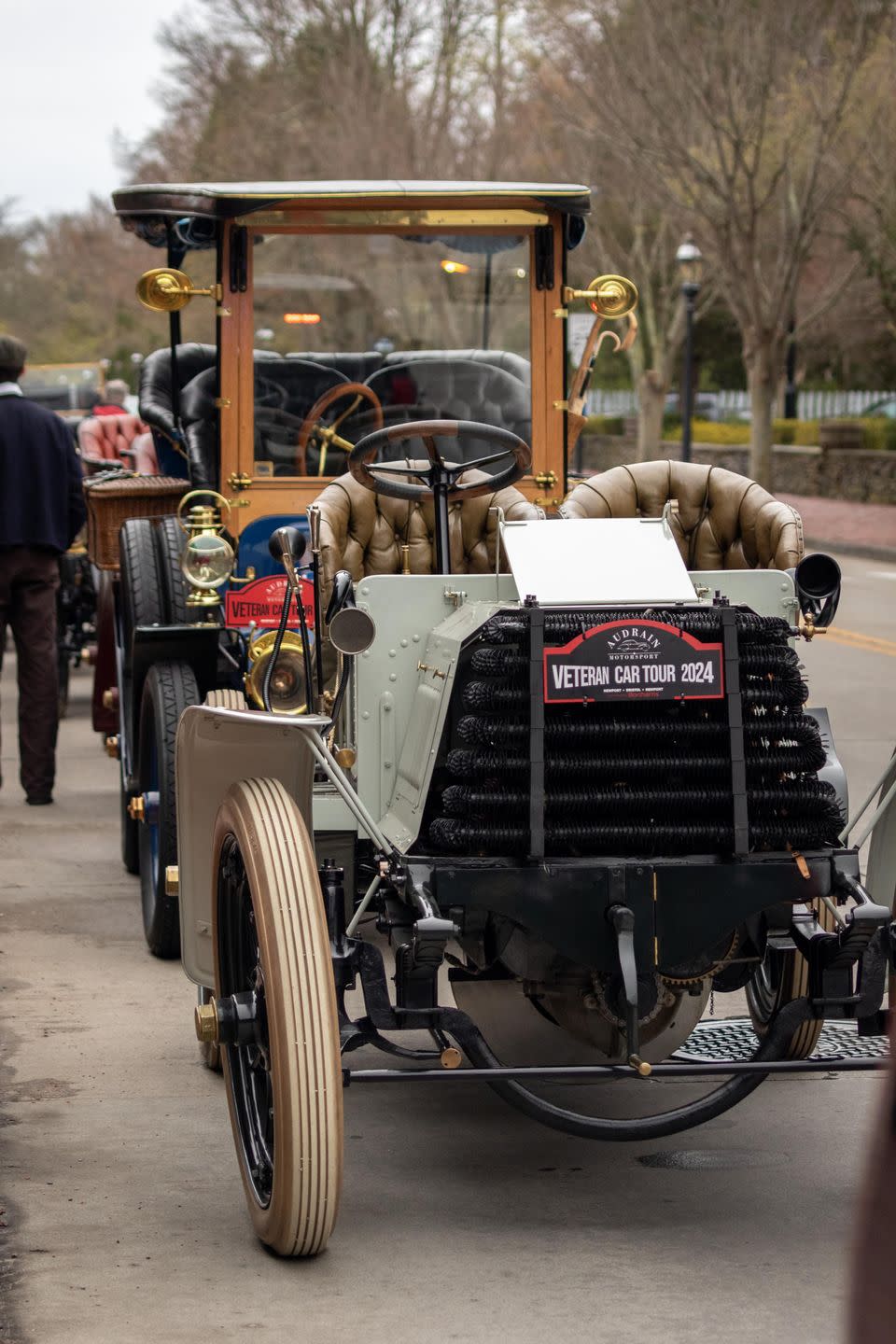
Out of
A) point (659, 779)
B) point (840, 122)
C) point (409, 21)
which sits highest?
point (409, 21)

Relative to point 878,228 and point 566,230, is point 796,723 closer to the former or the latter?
point 566,230

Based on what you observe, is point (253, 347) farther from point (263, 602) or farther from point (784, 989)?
point (784, 989)

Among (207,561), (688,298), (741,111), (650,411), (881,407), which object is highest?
(741,111)

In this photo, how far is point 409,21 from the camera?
133ft

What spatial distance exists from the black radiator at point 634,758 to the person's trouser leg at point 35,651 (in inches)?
215

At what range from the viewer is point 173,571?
25.2ft

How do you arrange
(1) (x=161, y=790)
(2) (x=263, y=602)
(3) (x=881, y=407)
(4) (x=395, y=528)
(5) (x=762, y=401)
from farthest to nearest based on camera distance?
1. (3) (x=881, y=407)
2. (5) (x=762, y=401)
3. (2) (x=263, y=602)
4. (4) (x=395, y=528)
5. (1) (x=161, y=790)

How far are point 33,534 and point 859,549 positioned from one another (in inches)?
740

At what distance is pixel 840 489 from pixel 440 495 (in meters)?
30.4

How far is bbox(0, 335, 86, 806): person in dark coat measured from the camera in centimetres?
928

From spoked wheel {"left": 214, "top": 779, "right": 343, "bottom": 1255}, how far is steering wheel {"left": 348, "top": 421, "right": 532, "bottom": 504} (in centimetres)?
155

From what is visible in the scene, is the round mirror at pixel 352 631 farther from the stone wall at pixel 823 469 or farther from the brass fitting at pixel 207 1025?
the stone wall at pixel 823 469

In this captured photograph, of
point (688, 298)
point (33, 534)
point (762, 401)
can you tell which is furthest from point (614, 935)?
point (688, 298)

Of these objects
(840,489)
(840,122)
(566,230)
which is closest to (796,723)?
(566,230)
